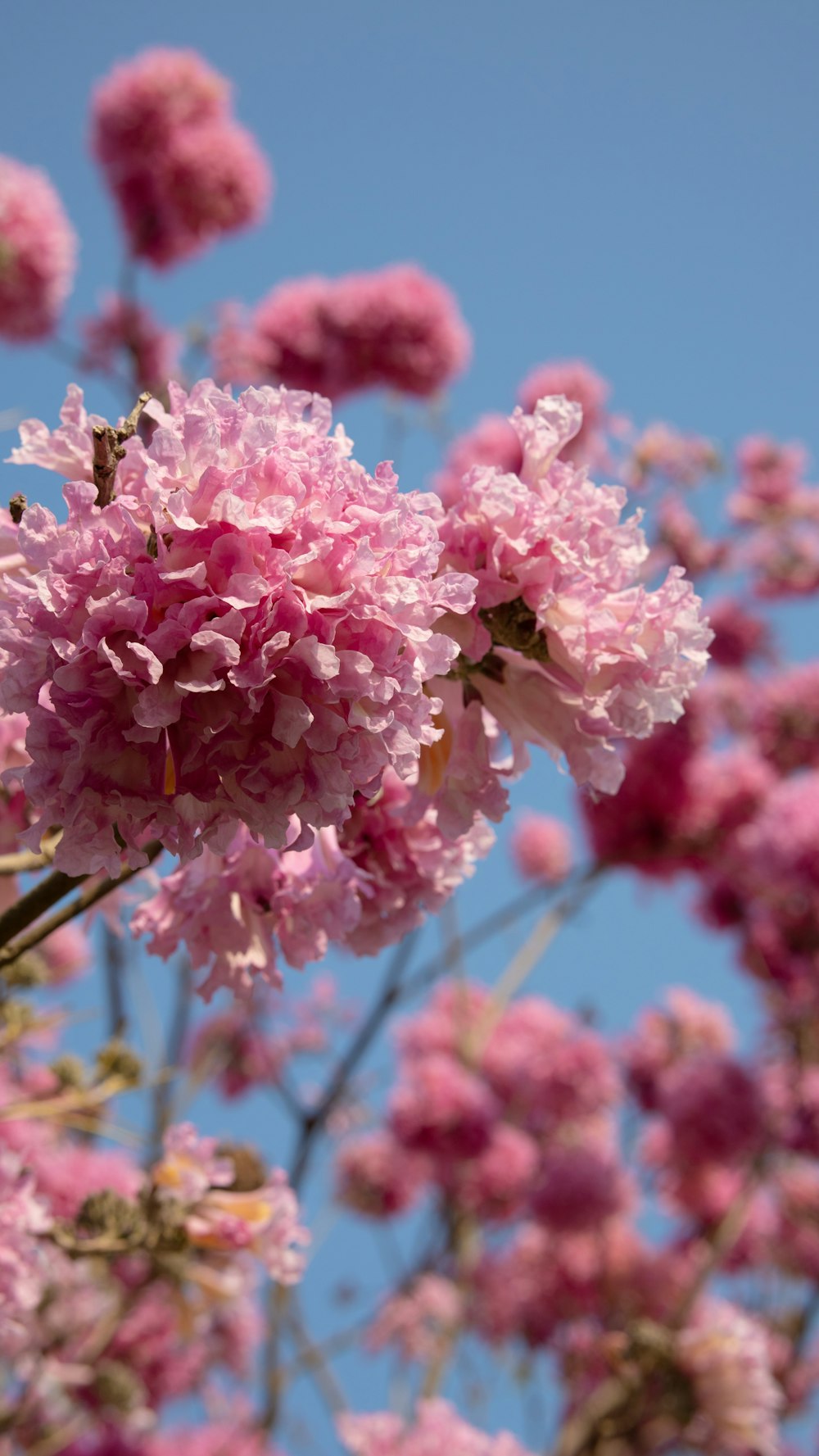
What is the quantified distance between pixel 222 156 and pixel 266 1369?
458 cm

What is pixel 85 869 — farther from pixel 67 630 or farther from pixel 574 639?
pixel 574 639

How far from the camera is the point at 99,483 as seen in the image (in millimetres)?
838

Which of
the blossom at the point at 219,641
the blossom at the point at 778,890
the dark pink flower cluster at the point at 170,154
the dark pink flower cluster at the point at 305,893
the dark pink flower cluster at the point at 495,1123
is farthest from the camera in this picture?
the dark pink flower cluster at the point at 170,154

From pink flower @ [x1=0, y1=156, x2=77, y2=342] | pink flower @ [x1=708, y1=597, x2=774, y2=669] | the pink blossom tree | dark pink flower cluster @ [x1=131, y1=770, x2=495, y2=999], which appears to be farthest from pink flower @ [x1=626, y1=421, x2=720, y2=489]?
dark pink flower cluster @ [x1=131, y1=770, x2=495, y2=999]

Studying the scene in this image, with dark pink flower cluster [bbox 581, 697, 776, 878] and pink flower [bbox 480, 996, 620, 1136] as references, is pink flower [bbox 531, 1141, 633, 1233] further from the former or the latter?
dark pink flower cluster [bbox 581, 697, 776, 878]

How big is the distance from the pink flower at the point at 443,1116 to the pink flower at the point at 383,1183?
37 cm

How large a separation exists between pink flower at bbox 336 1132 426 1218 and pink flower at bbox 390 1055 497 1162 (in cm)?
37

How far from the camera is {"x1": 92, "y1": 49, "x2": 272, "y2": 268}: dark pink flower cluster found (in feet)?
16.2

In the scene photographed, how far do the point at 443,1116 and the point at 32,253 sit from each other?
368 cm

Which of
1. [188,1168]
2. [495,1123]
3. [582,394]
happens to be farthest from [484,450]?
[188,1168]

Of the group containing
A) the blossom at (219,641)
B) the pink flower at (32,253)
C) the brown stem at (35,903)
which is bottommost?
the brown stem at (35,903)

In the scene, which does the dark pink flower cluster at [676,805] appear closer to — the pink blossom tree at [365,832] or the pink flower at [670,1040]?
the pink blossom tree at [365,832]

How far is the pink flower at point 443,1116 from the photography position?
459cm

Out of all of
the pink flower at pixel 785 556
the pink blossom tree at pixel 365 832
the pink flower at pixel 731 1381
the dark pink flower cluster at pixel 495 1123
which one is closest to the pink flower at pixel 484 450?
the pink blossom tree at pixel 365 832
